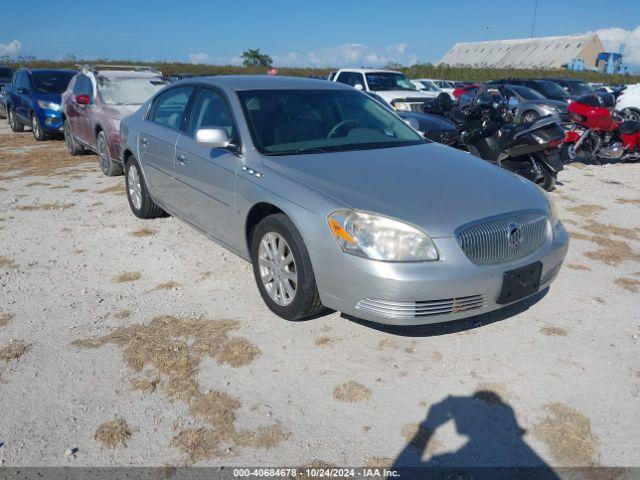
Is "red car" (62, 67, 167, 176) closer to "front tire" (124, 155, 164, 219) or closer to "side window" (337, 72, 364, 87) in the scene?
"front tire" (124, 155, 164, 219)

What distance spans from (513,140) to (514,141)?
2 cm

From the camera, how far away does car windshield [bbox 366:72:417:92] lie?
14211 millimetres

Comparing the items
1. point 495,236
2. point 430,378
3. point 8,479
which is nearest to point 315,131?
point 495,236

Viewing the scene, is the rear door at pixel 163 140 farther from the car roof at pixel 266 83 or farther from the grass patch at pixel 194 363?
the grass patch at pixel 194 363

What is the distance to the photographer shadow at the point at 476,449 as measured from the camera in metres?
2.51

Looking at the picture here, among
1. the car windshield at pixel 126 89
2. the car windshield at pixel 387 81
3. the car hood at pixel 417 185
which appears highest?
the car windshield at pixel 387 81

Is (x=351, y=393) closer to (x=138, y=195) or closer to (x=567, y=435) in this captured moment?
(x=567, y=435)

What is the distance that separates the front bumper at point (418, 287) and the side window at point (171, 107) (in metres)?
2.56

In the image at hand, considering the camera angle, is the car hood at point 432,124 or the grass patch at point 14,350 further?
the car hood at point 432,124

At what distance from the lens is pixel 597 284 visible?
15.1 feet

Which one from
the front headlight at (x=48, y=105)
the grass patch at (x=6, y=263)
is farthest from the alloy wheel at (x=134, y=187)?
the front headlight at (x=48, y=105)

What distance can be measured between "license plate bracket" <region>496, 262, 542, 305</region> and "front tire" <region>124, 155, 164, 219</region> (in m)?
3.91

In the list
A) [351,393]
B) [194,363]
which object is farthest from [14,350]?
[351,393]

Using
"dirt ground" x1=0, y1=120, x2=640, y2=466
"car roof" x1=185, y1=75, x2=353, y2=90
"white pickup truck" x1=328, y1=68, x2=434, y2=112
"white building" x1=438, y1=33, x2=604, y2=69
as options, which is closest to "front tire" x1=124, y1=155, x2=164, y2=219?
"dirt ground" x1=0, y1=120, x2=640, y2=466
